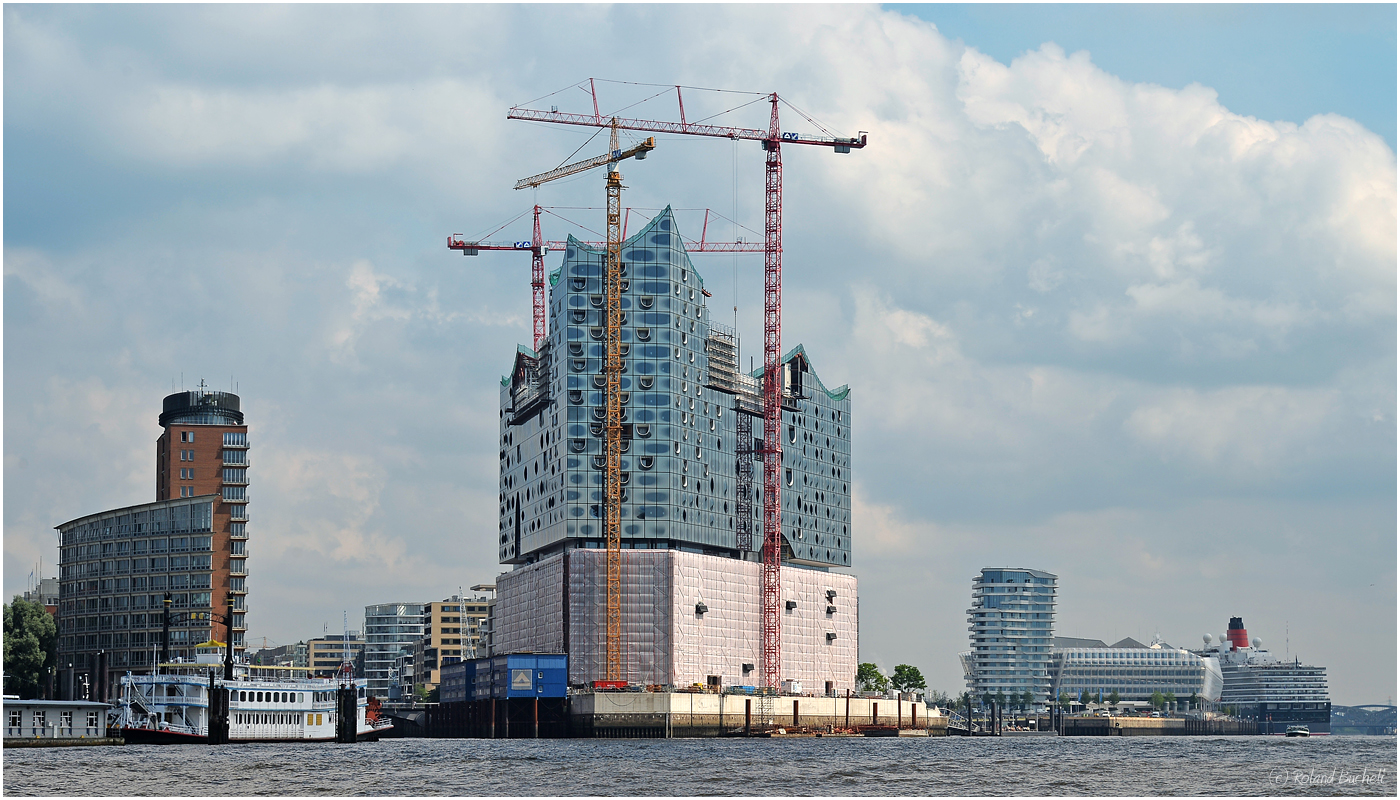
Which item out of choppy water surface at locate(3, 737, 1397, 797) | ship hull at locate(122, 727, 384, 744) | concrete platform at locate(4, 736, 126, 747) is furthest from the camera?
ship hull at locate(122, 727, 384, 744)

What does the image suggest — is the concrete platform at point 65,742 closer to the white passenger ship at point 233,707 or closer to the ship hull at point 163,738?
the ship hull at point 163,738

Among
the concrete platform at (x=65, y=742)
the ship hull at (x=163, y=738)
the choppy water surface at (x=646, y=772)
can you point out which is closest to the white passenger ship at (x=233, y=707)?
the ship hull at (x=163, y=738)

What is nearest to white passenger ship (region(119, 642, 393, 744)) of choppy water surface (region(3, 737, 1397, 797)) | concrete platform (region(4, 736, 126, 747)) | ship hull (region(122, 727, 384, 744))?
ship hull (region(122, 727, 384, 744))

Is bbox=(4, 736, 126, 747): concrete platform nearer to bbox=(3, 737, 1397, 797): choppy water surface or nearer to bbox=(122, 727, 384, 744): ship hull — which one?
bbox=(122, 727, 384, 744): ship hull

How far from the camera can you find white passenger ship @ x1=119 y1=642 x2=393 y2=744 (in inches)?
6009

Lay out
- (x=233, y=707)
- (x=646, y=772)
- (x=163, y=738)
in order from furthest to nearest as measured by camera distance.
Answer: (x=233, y=707) < (x=163, y=738) < (x=646, y=772)

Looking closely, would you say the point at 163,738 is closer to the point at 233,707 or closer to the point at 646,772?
the point at 233,707

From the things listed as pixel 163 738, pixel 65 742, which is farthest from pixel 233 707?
pixel 65 742

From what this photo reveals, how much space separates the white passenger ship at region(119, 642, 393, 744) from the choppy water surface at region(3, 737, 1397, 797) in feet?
12.8

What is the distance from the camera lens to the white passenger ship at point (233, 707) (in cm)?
15262

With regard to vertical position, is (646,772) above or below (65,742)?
above

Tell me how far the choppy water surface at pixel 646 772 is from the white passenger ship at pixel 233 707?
3907mm

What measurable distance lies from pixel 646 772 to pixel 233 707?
6005cm

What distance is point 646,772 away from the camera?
11512 centimetres
